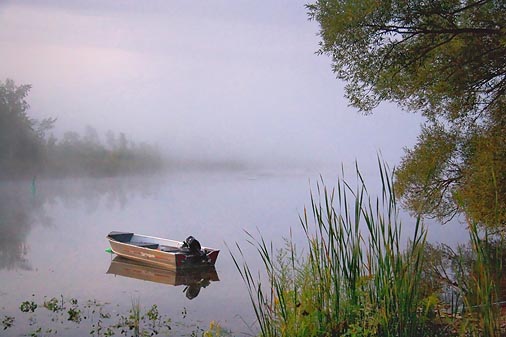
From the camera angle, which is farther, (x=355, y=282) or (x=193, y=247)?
(x=193, y=247)

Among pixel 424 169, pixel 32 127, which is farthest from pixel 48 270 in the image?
pixel 32 127

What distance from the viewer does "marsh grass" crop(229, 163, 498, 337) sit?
3018 millimetres

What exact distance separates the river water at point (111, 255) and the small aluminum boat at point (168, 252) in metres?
0.27

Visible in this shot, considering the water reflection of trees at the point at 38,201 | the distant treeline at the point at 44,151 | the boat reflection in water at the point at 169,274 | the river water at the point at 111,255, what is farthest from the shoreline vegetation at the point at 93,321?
the distant treeline at the point at 44,151

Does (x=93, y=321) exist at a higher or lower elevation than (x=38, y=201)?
lower

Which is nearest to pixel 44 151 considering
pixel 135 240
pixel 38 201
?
pixel 38 201

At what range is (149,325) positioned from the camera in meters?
5.98

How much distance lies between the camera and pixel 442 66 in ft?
25.2

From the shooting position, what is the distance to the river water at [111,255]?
7.02 m

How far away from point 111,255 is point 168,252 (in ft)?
6.36

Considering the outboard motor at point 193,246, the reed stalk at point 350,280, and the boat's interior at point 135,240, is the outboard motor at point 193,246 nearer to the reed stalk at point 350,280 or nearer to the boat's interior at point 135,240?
the boat's interior at point 135,240

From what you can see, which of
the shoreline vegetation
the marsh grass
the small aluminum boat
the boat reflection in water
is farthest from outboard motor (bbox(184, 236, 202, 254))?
the marsh grass

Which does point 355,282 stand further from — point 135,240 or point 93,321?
point 135,240

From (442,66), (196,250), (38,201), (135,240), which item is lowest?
(196,250)
